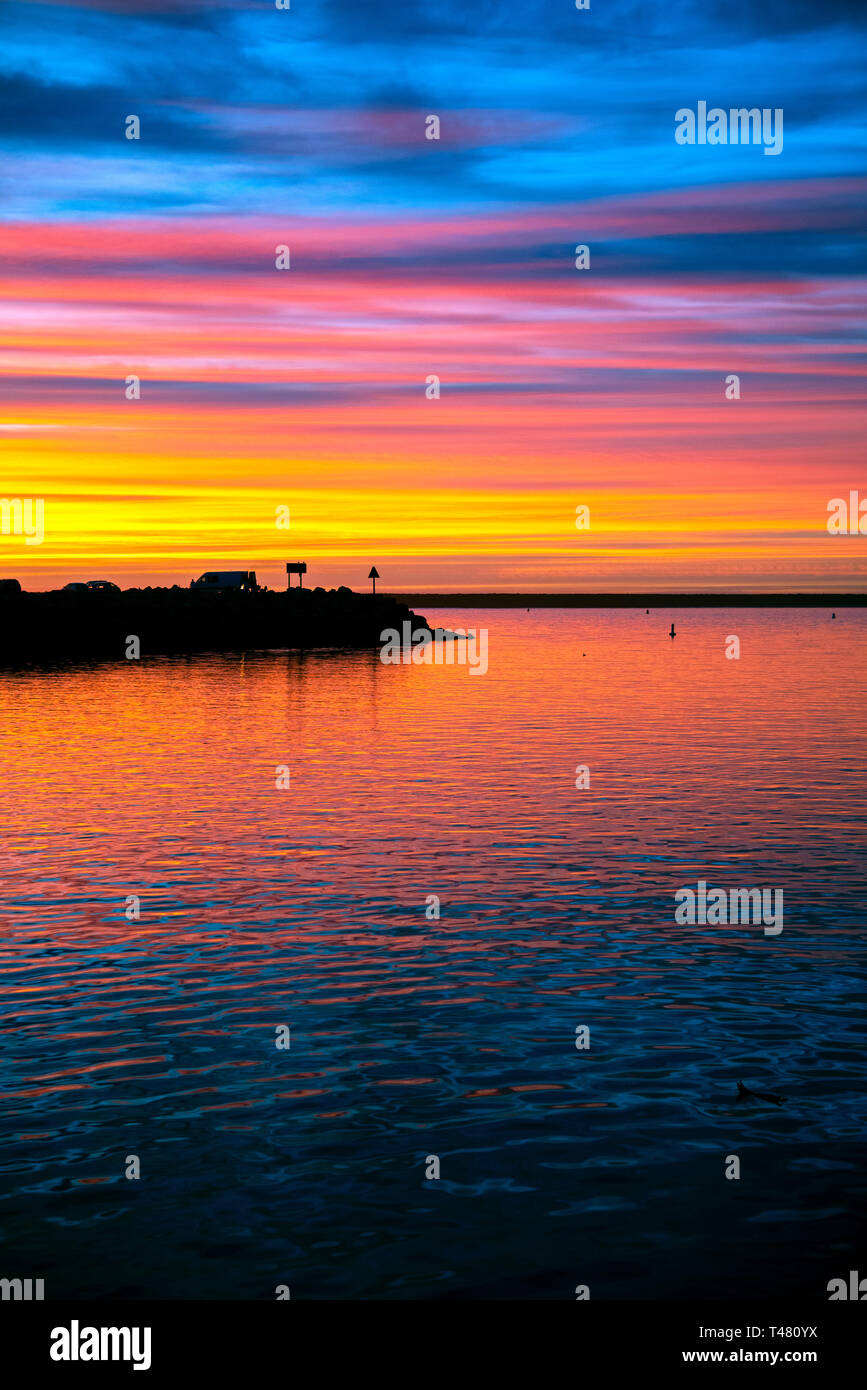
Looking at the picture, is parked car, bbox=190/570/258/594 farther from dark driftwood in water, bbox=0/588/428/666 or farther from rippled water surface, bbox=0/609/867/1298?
rippled water surface, bbox=0/609/867/1298

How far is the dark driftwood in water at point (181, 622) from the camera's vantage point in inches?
5404

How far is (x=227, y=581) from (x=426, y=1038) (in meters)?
182

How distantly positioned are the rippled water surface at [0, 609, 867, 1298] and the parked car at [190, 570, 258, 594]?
15574 centimetres

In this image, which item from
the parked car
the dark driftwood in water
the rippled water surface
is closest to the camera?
the rippled water surface

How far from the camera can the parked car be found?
633 feet

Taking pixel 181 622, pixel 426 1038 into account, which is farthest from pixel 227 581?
pixel 426 1038

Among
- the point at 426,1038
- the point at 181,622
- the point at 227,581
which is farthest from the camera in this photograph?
the point at 227,581

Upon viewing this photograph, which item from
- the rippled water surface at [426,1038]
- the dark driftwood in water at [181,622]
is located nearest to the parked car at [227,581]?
the dark driftwood in water at [181,622]

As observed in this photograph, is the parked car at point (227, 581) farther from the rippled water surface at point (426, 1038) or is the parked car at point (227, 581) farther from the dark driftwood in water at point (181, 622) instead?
the rippled water surface at point (426, 1038)

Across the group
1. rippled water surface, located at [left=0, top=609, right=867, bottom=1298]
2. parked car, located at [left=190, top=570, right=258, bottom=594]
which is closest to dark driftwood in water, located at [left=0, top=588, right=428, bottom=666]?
parked car, located at [left=190, top=570, right=258, bottom=594]

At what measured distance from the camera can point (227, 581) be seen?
194125mm

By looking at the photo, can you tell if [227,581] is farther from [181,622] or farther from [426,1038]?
[426,1038]

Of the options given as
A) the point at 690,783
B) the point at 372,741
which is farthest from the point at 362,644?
the point at 690,783

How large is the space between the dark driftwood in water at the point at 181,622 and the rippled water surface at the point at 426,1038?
93305mm
